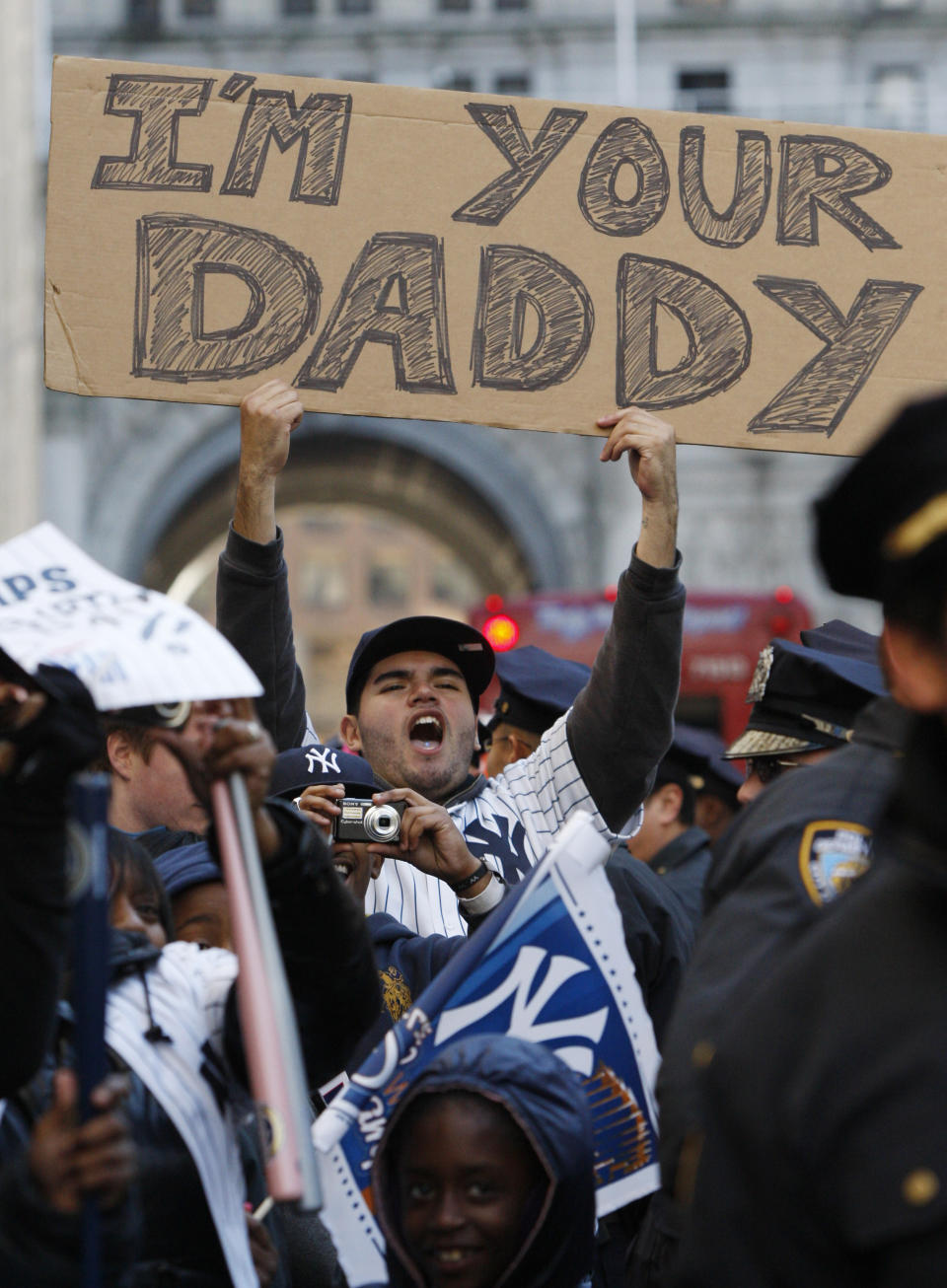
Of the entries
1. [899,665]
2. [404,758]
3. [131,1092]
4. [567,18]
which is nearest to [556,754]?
[404,758]

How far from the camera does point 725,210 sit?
3.69 metres

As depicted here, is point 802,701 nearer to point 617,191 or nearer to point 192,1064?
point 617,191

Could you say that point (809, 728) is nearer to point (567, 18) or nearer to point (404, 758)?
point (404, 758)

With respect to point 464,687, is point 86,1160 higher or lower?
lower

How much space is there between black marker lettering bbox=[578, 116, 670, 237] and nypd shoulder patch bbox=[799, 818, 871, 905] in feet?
6.35

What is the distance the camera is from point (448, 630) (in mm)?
4141

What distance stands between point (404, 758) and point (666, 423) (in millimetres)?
983

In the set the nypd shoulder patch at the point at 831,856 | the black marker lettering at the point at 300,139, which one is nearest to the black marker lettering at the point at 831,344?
the black marker lettering at the point at 300,139

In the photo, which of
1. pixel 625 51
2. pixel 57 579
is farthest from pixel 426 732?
pixel 625 51

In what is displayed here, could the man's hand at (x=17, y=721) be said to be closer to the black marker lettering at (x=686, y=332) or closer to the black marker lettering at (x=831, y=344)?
the black marker lettering at (x=686, y=332)

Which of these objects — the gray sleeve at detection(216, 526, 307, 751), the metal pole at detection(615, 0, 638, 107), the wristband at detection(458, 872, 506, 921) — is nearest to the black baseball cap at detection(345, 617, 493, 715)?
the gray sleeve at detection(216, 526, 307, 751)

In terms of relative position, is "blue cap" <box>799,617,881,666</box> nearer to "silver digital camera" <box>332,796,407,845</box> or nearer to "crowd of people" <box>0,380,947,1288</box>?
"crowd of people" <box>0,380,947,1288</box>

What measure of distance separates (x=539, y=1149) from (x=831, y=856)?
2.37 feet

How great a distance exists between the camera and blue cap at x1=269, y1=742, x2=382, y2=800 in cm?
353
